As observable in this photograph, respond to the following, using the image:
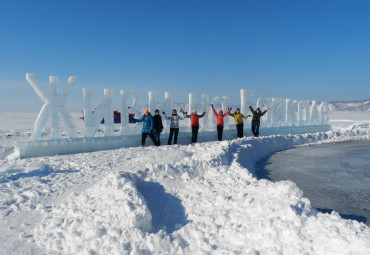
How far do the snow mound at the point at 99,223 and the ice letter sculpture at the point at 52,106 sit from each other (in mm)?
5905

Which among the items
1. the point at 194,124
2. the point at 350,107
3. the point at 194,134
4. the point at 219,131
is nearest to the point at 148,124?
the point at 194,124

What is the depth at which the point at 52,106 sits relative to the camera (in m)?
9.80

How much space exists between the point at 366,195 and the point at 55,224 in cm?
570

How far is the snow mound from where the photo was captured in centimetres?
336

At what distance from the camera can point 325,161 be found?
9094 mm

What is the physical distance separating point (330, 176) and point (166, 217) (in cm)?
484

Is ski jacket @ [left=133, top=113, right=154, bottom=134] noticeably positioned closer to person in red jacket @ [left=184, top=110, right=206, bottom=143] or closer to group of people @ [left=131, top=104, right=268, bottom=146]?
group of people @ [left=131, top=104, right=268, bottom=146]

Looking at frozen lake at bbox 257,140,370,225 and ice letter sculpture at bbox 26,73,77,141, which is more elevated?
ice letter sculpture at bbox 26,73,77,141

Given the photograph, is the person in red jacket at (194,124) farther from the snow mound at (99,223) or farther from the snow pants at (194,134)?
the snow mound at (99,223)

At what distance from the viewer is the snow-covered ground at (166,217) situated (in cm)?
319

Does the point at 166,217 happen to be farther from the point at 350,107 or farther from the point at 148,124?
the point at 350,107

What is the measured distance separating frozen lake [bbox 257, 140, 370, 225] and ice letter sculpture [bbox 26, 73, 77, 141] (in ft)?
23.7

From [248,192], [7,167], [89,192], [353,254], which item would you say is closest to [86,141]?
[7,167]

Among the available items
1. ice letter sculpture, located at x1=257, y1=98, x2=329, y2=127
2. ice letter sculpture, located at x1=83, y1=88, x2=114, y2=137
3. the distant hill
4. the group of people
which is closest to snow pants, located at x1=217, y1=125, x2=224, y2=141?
the group of people
